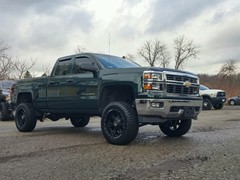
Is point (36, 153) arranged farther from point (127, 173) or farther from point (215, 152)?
point (215, 152)

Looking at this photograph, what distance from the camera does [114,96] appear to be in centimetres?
695

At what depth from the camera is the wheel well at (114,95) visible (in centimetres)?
680

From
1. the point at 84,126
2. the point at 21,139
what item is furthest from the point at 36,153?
the point at 84,126

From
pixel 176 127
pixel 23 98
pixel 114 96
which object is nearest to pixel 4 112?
pixel 23 98

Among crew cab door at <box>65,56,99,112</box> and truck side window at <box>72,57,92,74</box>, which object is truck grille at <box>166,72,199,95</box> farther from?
truck side window at <box>72,57,92,74</box>

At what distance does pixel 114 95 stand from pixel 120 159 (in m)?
2.21

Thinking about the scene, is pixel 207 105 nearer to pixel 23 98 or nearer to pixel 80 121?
pixel 80 121

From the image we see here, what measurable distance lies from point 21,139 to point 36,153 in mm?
1861

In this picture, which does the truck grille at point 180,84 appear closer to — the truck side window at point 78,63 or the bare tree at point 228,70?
the truck side window at point 78,63

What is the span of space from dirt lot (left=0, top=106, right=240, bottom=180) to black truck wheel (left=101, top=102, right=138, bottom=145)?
17cm

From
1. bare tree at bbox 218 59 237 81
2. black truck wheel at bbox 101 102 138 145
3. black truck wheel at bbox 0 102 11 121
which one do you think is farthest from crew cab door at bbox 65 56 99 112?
bare tree at bbox 218 59 237 81

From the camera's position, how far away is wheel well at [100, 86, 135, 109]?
6805 millimetres

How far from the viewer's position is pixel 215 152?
5.45 meters

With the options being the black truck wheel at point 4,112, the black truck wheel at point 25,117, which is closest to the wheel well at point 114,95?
the black truck wheel at point 25,117
